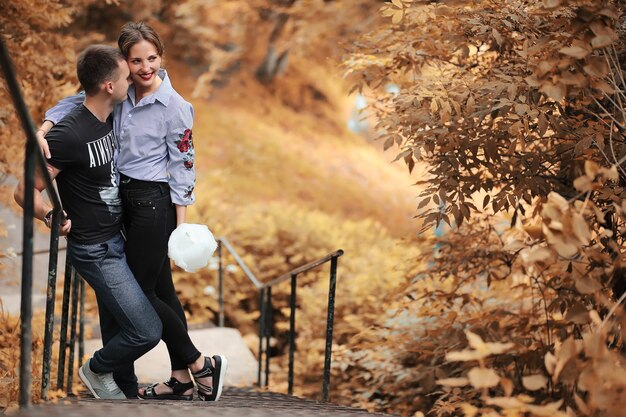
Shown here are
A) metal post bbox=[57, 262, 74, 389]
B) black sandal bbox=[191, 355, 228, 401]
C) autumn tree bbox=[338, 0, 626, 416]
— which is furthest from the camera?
black sandal bbox=[191, 355, 228, 401]

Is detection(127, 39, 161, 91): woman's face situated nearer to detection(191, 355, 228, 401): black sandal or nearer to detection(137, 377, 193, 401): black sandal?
detection(191, 355, 228, 401): black sandal

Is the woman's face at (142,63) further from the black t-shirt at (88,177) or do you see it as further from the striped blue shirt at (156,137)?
the black t-shirt at (88,177)

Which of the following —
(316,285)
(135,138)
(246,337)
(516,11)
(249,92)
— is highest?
(249,92)

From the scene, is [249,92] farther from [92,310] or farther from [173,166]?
[173,166]

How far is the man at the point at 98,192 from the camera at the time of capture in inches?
130

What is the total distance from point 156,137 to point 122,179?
0.24 metres

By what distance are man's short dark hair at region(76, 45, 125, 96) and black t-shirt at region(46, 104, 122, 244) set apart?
0.39 feet

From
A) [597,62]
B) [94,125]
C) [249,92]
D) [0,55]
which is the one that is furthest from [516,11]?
[249,92]

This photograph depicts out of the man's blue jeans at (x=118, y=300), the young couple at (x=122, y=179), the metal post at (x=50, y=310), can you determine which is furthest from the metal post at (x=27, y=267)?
the man's blue jeans at (x=118, y=300)

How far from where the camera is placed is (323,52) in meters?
16.4

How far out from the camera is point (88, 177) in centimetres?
338

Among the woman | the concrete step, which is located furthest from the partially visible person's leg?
the concrete step

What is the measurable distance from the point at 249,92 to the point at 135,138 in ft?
42.4

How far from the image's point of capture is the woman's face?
3504mm
